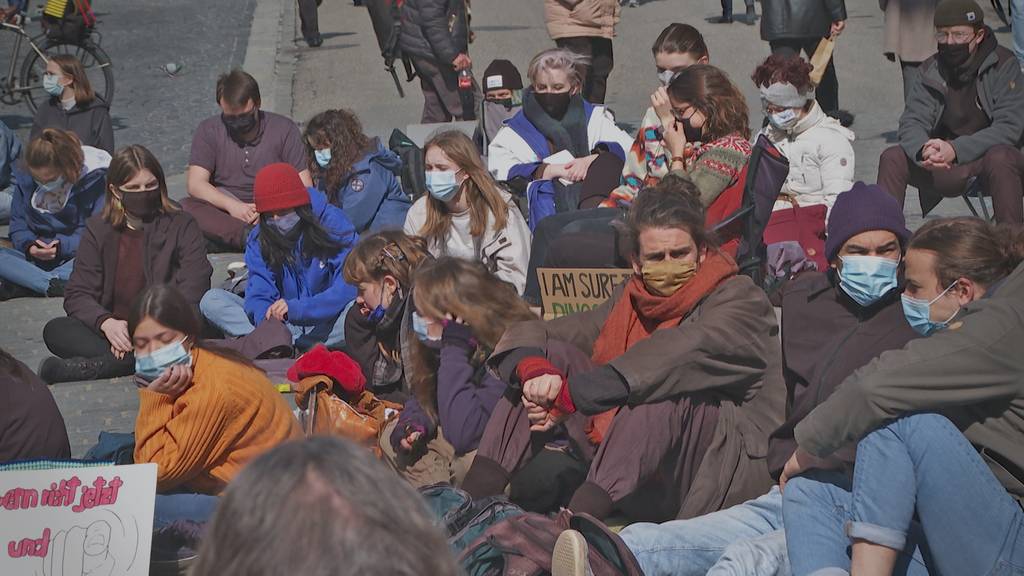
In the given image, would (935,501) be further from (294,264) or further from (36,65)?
(36,65)

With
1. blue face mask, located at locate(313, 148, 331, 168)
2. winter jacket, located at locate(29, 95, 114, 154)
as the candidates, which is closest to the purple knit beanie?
blue face mask, located at locate(313, 148, 331, 168)

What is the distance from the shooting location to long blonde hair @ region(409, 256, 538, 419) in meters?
5.27

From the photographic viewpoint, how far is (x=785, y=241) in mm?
6699

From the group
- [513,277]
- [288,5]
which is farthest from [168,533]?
[288,5]

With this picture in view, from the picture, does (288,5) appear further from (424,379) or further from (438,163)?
(424,379)

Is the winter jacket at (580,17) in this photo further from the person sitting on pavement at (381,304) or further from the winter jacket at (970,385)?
the winter jacket at (970,385)

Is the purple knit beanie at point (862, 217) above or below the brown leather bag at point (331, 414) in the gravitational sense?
above

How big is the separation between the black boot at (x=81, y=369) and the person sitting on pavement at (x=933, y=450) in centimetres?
426

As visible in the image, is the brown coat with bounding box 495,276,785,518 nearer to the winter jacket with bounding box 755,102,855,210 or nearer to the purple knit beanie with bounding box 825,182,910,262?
the purple knit beanie with bounding box 825,182,910,262

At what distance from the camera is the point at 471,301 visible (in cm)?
531

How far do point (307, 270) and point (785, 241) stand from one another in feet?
7.76

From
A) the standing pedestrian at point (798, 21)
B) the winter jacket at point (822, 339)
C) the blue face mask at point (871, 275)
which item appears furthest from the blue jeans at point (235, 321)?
the standing pedestrian at point (798, 21)

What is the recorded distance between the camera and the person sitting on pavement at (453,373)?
5.18 m

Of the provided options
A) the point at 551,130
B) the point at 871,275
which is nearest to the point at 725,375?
the point at 871,275
